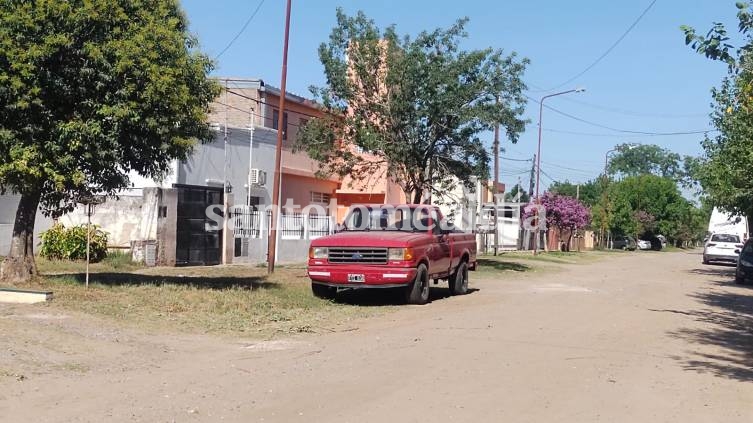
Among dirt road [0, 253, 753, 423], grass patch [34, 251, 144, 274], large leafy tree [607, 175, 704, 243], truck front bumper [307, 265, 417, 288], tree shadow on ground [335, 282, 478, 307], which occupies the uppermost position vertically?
large leafy tree [607, 175, 704, 243]

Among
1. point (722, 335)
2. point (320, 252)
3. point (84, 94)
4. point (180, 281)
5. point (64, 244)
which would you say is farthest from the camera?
point (64, 244)

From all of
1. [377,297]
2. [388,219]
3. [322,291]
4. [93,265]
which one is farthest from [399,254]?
[93,265]

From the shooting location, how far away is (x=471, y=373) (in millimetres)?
8102

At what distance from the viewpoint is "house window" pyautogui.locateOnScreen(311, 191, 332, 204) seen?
34.3 meters

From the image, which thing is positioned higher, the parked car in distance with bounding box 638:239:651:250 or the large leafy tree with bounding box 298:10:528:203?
the large leafy tree with bounding box 298:10:528:203

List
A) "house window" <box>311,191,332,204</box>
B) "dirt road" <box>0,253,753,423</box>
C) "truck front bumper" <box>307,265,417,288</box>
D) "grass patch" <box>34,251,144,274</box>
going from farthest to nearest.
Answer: "house window" <box>311,191,332,204</box>
"grass patch" <box>34,251,144,274</box>
"truck front bumper" <box>307,265,417,288</box>
"dirt road" <box>0,253,753,423</box>

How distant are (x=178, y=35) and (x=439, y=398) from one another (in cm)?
839

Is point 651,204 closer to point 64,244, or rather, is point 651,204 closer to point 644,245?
point 644,245

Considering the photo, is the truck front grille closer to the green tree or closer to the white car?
the white car

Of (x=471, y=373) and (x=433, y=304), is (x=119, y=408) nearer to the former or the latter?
(x=471, y=373)

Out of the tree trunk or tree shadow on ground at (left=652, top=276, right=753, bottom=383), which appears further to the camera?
the tree trunk

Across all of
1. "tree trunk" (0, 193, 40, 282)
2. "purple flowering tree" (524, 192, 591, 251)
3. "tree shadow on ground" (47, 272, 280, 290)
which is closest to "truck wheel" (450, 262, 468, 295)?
"tree shadow on ground" (47, 272, 280, 290)

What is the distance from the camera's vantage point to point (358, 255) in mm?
14203

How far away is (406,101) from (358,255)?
1096cm
